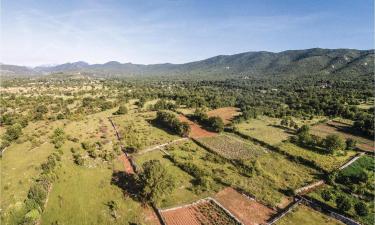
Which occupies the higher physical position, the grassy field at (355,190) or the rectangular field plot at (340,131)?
the rectangular field plot at (340,131)

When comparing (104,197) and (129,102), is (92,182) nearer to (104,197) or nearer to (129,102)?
(104,197)

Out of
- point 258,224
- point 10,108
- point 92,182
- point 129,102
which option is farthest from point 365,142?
point 10,108

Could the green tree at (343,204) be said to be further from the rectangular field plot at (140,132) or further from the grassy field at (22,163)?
the grassy field at (22,163)

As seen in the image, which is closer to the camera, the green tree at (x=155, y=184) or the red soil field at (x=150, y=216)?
the red soil field at (x=150, y=216)

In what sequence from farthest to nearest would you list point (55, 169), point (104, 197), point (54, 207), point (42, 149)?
point (42, 149), point (55, 169), point (104, 197), point (54, 207)

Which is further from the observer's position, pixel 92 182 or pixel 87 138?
pixel 87 138

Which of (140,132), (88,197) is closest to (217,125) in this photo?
(140,132)

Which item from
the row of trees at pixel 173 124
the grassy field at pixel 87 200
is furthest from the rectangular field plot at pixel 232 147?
the grassy field at pixel 87 200

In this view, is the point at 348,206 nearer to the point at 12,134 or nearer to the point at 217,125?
the point at 217,125
